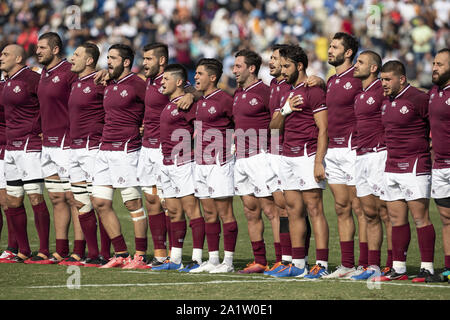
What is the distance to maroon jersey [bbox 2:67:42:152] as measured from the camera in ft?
37.8

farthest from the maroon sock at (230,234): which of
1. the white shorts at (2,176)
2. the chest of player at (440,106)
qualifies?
the white shorts at (2,176)

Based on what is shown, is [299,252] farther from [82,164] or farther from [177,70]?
[82,164]

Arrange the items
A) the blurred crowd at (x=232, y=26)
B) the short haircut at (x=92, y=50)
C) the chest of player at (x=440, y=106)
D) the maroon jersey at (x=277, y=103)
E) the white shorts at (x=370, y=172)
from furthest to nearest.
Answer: the blurred crowd at (x=232, y=26)
the short haircut at (x=92, y=50)
the maroon jersey at (x=277, y=103)
the white shorts at (x=370, y=172)
the chest of player at (x=440, y=106)

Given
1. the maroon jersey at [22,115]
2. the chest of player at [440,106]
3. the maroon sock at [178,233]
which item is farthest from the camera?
the maroon jersey at [22,115]

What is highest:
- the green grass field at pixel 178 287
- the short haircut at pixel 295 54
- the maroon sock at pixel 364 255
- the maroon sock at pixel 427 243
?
the short haircut at pixel 295 54

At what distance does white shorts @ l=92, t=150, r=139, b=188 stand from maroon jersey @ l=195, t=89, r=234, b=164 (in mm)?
934

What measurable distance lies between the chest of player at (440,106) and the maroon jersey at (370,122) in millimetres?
646

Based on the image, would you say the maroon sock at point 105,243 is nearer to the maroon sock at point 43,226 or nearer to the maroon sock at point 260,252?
the maroon sock at point 43,226

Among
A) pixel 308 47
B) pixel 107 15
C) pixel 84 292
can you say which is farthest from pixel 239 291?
pixel 107 15

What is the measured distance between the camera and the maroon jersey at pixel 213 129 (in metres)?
10.4

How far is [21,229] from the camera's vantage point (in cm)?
1166

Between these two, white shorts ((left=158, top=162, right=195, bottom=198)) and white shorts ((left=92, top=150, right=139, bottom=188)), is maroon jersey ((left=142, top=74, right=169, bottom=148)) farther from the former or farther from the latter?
white shorts ((left=158, top=162, right=195, bottom=198))

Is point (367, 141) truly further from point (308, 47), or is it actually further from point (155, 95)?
point (308, 47)

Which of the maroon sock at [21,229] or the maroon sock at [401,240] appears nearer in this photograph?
the maroon sock at [401,240]
